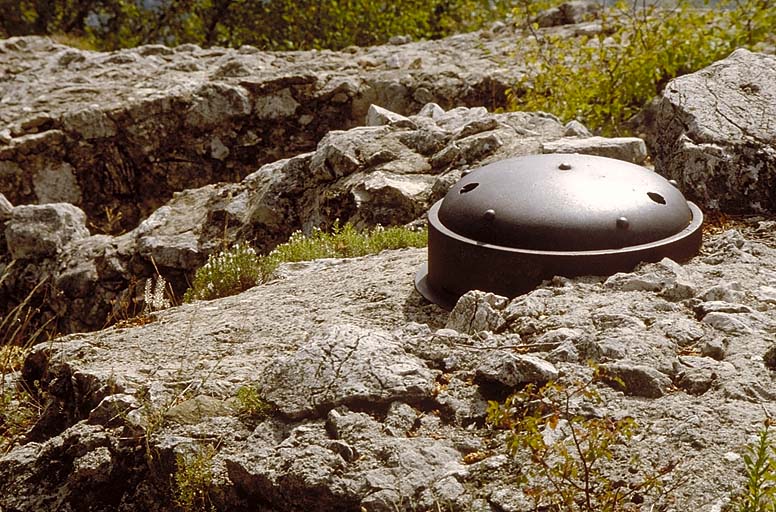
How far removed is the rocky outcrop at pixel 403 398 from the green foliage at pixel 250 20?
11050mm

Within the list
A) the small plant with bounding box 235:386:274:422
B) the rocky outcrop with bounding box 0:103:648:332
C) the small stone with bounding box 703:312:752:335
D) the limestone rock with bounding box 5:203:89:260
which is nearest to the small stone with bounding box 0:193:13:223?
the rocky outcrop with bounding box 0:103:648:332

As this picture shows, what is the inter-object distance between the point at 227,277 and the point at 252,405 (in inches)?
102

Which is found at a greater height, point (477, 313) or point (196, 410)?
point (477, 313)

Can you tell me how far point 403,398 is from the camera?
3406mm

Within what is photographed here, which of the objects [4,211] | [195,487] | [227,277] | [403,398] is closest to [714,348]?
[403,398]

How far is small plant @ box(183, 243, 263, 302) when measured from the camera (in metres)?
5.95

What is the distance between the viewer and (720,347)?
138 inches

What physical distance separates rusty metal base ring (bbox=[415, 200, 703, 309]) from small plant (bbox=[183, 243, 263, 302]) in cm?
191

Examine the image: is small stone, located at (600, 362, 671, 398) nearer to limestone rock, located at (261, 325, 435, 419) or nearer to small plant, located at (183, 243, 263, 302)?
limestone rock, located at (261, 325, 435, 419)

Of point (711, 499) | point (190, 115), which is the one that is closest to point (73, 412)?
point (711, 499)

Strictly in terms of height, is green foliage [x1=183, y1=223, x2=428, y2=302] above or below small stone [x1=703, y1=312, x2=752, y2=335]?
below

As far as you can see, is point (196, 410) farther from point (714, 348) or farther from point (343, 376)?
point (714, 348)

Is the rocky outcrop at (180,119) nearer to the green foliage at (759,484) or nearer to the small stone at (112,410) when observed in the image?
the small stone at (112,410)

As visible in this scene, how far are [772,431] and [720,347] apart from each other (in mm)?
598
